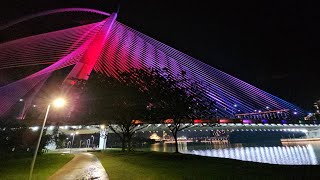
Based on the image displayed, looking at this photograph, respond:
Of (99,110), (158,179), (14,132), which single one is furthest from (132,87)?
Result: (158,179)

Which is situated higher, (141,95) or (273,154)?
(141,95)

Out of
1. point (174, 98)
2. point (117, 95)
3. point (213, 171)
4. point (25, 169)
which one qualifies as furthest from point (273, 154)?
point (25, 169)

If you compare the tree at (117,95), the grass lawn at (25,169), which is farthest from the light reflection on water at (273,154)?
the grass lawn at (25,169)

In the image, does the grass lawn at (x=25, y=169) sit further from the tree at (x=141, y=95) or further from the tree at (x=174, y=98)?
the tree at (x=174, y=98)

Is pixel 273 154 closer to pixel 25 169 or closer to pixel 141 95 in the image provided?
pixel 141 95

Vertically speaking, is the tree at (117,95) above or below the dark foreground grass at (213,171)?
above

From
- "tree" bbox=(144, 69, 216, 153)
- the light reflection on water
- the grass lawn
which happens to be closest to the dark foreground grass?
the grass lawn

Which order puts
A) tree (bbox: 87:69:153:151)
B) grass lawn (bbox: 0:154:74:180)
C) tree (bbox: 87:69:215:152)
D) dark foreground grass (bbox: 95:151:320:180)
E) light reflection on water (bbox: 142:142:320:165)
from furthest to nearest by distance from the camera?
tree (bbox: 87:69:215:152) < tree (bbox: 87:69:153:151) < light reflection on water (bbox: 142:142:320:165) < grass lawn (bbox: 0:154:74:180) < dark foreground grass (bbox: 95:151:320:180)

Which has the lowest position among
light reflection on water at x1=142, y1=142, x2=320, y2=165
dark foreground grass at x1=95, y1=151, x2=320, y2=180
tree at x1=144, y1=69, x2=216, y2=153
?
dark foreground grass at x1=95, y1=151, x2=320, y2=180

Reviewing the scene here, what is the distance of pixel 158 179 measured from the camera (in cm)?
1223

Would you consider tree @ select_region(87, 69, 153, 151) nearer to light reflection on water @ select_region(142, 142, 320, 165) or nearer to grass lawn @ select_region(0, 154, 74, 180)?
grass lawn @ select_region(0, 154, 74, 180)

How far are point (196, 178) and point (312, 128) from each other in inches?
3813

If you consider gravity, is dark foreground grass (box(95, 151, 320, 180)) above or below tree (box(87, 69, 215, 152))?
below

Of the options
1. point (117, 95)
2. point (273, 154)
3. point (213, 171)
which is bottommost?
point (213, 171)
